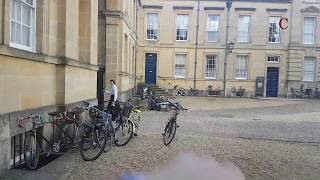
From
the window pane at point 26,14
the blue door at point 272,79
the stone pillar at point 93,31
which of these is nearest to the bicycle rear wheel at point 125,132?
the stone pillar at point 93,31

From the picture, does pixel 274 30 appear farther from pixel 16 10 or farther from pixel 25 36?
pixel 16 10

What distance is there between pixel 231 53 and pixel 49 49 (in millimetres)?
29714

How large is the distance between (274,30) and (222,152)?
98.6 feet

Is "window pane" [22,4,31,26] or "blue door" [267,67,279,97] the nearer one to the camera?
"window pane" [22,4,31,26]

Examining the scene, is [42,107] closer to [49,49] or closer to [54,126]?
[54,126]

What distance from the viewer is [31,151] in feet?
22.7

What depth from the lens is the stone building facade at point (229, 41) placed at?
120 ft

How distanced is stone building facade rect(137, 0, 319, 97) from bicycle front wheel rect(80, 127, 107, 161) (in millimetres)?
28301

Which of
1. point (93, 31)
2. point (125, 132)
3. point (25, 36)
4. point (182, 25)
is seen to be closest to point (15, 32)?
point (25, 36)

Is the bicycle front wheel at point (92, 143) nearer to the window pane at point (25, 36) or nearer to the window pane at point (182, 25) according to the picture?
the window pane at point (25, 36)

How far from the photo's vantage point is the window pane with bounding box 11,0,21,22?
7050mm

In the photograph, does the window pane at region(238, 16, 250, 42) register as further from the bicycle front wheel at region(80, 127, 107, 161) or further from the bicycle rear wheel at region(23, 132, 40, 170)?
the bicycle rear wheel at region(23, 132, 40, 170)

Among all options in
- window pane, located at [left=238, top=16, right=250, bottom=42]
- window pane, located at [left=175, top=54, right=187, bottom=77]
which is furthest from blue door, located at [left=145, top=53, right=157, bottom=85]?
window pane, located at [left=238, top=16, right=250, bottom=42]

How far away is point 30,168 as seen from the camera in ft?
22.2
